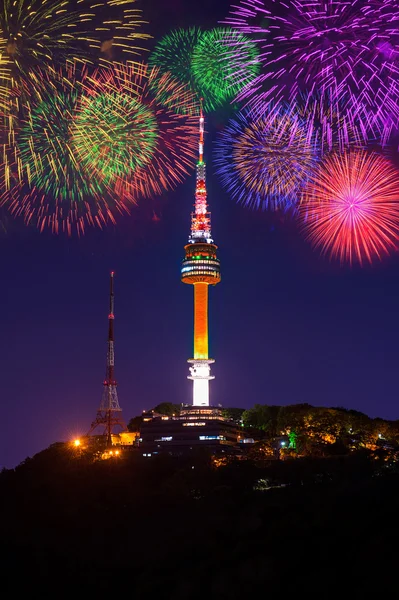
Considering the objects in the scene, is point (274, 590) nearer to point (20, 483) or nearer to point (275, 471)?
point (275, 471)

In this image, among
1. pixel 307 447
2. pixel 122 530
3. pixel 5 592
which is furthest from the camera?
pixel 307 447

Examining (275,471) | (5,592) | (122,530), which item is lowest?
(5,592)

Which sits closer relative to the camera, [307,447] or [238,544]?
[238,544]

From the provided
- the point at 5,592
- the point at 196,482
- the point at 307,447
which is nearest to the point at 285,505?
the point at 5,592

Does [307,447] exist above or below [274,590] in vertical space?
above

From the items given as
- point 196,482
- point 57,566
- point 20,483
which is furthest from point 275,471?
point 57,566

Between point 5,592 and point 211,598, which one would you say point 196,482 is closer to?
point 5,592

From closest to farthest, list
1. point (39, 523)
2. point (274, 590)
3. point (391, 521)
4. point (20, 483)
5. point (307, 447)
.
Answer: point (274, 590)
point (391, 521)
point (39, 523)
point (20, 483)
point (307, 447)
